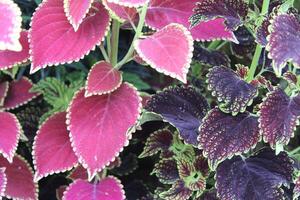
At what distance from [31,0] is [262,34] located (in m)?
0.62

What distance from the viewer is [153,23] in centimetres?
103

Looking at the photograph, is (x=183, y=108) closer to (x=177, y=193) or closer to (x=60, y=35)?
(x=177, y=193)

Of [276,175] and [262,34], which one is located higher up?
[262,34]

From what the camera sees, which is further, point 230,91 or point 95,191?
point 95,191

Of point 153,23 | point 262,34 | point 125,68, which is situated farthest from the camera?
point 125,68

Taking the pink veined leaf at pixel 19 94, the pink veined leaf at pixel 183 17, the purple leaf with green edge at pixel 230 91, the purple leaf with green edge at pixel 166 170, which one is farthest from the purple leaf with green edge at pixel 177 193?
the pink veined leaf at pixel 19 94

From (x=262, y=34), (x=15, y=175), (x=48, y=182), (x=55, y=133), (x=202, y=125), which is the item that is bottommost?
(x=48, y=182)

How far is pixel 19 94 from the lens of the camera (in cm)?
122

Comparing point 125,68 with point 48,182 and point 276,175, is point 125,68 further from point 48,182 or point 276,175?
point 276,175

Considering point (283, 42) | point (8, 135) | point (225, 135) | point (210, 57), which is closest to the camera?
point (283, 42)

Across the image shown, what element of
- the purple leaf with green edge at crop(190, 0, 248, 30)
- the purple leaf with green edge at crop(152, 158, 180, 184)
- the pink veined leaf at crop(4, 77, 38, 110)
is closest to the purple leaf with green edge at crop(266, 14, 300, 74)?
the purple leaf with green edge at crop(190, 0, 248, 30)

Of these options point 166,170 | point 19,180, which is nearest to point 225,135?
point 166,170

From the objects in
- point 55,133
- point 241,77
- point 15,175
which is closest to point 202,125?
point 241,77

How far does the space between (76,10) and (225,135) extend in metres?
0.31
